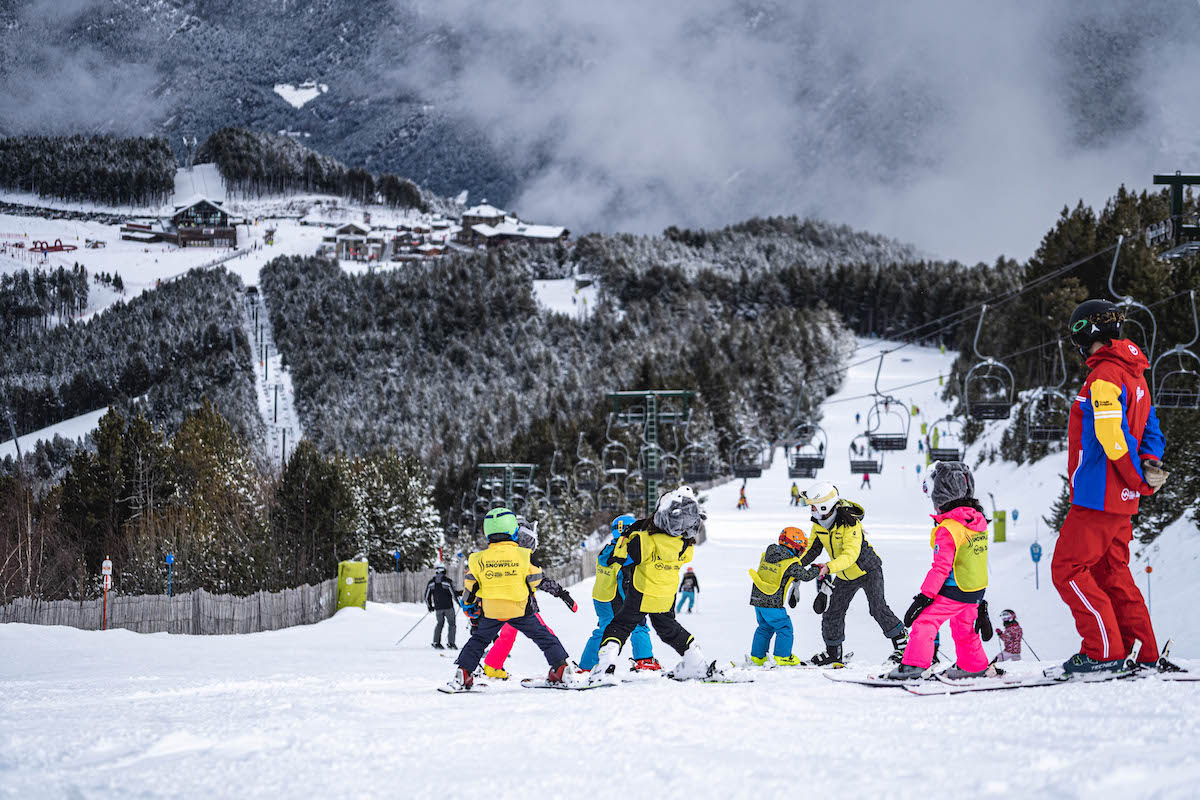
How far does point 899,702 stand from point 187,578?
2851cm

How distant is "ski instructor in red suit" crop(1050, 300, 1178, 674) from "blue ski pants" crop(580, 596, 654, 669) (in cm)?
316

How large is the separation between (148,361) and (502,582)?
96981 millimetres

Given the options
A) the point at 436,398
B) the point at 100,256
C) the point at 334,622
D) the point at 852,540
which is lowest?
the point at 334,622

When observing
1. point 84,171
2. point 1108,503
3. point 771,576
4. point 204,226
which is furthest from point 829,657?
point 204,226

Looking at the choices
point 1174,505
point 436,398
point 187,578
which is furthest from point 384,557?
point 436,398

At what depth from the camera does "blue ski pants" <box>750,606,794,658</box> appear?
328 inches

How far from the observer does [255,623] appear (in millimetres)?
19125

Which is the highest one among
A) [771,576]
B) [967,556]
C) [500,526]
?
[500,526]

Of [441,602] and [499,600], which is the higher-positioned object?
[499,600]

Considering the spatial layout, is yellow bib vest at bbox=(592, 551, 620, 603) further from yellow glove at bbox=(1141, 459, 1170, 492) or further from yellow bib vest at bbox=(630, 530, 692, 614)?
yellow glove at bbox=(1141, 459, 1170, 492)

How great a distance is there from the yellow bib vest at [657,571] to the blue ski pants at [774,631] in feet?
4.13

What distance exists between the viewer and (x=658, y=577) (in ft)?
24.2

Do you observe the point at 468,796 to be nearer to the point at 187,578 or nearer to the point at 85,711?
the point at 85,711

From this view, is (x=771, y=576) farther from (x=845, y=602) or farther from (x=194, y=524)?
(x=194, y=524)
